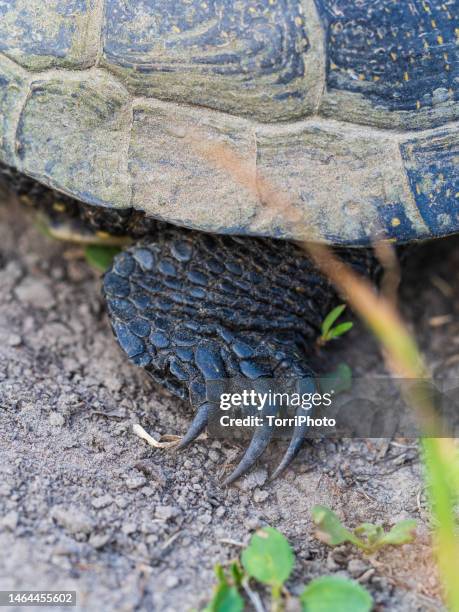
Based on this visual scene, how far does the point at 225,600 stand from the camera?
3.96 feet

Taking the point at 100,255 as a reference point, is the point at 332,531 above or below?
below

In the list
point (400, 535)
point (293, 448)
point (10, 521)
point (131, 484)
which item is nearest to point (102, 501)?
point (131, 484)

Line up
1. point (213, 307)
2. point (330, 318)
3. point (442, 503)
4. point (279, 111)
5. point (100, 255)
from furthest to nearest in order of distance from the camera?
point (100, 255) → point (330, 318) → point (213, 307) → point (279, 111) → point (442, 503)

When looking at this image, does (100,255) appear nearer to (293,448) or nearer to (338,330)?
(338,330)

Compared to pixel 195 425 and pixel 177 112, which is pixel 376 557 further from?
pixel 177 112

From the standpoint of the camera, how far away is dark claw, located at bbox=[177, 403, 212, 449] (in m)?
1.61

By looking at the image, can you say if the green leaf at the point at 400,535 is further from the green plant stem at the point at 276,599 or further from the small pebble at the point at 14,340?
the small pebble at the point at 14,340

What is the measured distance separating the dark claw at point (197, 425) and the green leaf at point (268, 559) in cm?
36

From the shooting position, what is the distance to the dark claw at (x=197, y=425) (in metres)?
1.61

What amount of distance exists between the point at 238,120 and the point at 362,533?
0.99 metres

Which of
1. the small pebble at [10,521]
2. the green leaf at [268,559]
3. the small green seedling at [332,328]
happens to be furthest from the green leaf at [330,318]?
the small pebble at [10,521]

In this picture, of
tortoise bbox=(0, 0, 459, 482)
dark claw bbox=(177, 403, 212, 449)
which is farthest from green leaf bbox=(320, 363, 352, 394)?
dark claw bbox=(177, 403, 212, 449)

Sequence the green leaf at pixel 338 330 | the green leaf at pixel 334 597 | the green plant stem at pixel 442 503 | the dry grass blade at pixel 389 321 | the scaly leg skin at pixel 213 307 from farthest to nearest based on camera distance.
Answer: the green leaf at pixel 338 330, the scaly leg skin at pixel 213 307, the green leaf at pixel 334 597, the dry grass blade at pixel 389 321, the green plant stem at pixel 442 503

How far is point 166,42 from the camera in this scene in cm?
159
